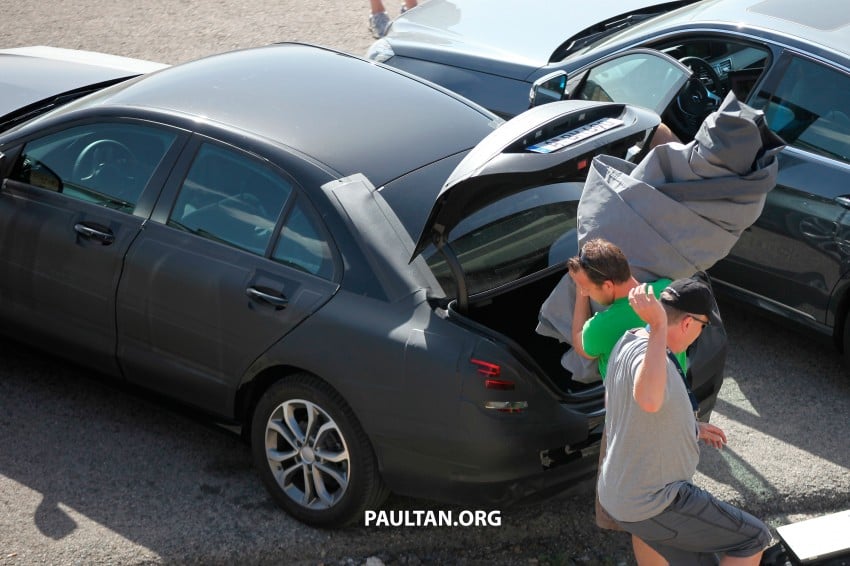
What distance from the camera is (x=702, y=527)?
12.7 feet

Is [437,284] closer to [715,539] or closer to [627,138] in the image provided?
[627,138]

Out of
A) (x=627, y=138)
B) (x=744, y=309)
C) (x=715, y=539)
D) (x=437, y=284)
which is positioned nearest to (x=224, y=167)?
(x=437, y=284)

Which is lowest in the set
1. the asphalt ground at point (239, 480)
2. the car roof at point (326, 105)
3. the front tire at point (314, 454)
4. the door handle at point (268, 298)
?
the asphalt ground at point (239, 480)

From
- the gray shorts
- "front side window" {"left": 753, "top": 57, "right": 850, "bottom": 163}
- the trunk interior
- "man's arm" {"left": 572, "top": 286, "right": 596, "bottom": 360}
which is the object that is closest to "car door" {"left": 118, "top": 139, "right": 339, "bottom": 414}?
the trunk interior

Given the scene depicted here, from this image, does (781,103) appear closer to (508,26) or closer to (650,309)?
(508,26)

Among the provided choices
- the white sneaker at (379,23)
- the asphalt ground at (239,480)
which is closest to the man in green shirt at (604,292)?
the asphalt ground at (239,480)

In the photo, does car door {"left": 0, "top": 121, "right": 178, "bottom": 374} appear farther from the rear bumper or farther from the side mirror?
→ the side mirror

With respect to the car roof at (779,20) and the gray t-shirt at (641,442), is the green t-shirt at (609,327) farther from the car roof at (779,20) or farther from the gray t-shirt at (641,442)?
the car roof at (779,20)

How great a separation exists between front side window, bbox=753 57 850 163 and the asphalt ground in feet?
3.28

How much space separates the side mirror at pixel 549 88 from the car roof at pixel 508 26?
0.72 meters

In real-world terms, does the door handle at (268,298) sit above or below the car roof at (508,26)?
below

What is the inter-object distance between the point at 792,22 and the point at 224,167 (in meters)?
3.33

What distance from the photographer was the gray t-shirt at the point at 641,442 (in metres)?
3.74

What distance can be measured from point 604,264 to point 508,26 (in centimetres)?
437
